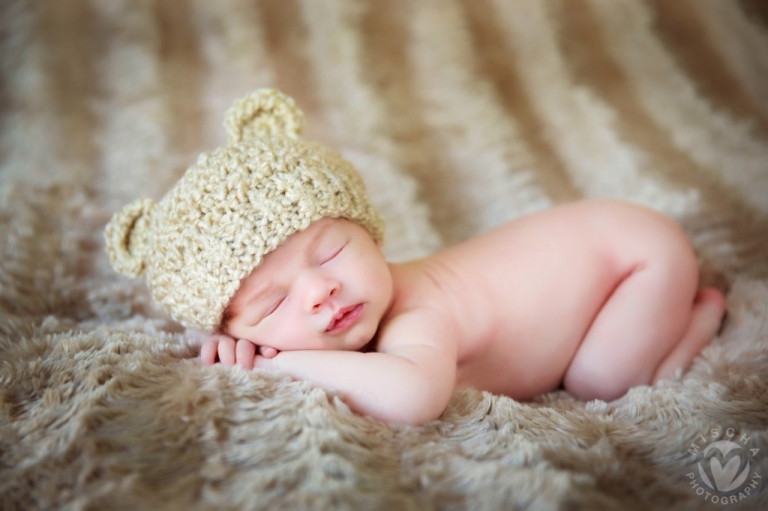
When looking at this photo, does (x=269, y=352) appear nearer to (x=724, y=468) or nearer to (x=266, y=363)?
(x=266, y=363)

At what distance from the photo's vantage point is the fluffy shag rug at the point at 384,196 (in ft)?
2.39

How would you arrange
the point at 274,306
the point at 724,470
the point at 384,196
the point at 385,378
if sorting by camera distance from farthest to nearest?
the point at 384,196
the point at 274,306
the point at 385,378
the point at 724,470

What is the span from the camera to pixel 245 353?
0.99m

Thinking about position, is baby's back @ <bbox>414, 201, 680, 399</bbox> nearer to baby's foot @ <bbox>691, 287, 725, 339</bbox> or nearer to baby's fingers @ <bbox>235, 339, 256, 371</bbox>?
baby's foot @ <bbox>691, 287, 725, 339</bbox>

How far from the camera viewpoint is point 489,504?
67cm

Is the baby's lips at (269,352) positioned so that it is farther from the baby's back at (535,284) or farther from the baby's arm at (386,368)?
the baby's back at (535,284)

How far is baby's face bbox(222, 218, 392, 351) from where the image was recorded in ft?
3.17

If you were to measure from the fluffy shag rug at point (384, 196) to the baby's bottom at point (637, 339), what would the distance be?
58 millimetres

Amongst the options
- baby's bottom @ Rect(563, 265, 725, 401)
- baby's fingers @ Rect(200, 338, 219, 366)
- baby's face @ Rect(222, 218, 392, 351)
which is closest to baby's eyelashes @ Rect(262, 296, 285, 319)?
baby's face @ Rect(222, 218, 392, 351)

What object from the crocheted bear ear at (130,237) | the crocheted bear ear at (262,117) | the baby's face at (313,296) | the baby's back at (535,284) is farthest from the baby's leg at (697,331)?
the crocheted bear ear at (130,237)

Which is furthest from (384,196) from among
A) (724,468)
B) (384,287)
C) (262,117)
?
(724,468)

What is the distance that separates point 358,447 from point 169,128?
1289 mm

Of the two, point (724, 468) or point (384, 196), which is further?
point (384, 196)

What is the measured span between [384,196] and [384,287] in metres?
0.68
